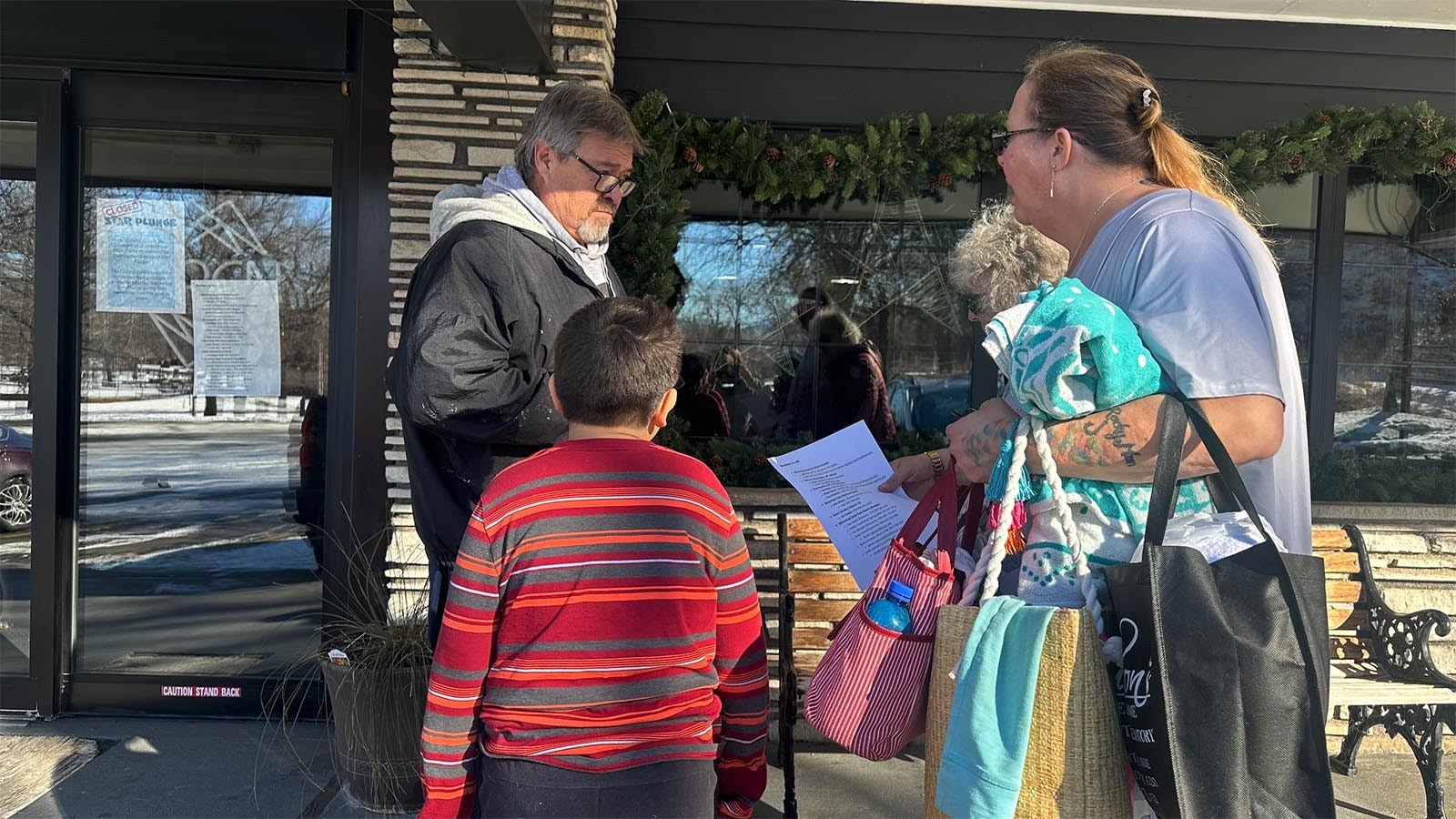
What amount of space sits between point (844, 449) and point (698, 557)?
0.46 m

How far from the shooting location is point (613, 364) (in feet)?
5.97

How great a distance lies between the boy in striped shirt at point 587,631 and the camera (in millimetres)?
1717

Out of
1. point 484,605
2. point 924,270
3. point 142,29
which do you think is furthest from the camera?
point 924,270

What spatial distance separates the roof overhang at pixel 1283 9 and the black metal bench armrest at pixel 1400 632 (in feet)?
8.15

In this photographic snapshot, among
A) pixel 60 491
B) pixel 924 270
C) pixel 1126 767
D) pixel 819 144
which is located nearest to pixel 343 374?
pixel 60 491

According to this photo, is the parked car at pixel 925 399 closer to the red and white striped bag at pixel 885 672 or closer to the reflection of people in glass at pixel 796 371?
the reflection of people in glass at pixel 796 371

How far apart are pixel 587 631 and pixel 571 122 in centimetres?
138

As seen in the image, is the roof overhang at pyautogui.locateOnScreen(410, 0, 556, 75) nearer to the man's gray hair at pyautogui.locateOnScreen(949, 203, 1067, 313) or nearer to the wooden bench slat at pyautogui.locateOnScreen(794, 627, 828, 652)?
the man's gray hair at pyautogui.locateOnScreen(949, 203, 1067, 313)

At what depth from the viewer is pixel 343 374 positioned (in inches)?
166

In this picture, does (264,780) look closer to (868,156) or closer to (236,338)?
(236,338)

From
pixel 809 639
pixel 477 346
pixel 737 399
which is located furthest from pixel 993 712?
pixel 737 399

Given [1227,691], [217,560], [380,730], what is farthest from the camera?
[217,560]

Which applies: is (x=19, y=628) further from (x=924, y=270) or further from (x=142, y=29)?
(x=924, y=270)

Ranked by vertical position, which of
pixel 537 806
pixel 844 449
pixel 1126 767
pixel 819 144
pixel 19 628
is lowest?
pixel 19 628
